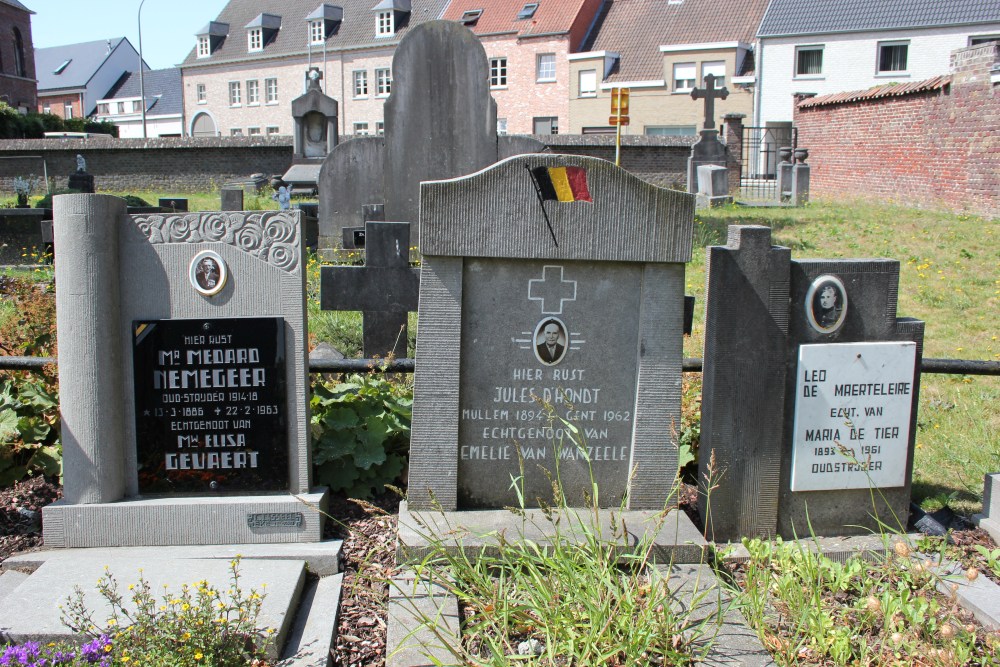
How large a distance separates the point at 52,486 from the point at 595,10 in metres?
44.5

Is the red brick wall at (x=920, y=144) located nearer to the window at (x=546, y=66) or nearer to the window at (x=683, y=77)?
the window at (x=683, y=77)

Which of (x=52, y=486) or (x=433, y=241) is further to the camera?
(x=52, y=486)

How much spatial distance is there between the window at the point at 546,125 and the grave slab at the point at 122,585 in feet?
139

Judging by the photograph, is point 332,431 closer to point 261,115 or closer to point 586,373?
point 586,373

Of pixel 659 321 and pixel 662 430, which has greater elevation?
pixel 659 321

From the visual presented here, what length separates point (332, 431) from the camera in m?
4.21

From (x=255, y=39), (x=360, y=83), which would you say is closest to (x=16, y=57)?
(x=255, y=39)

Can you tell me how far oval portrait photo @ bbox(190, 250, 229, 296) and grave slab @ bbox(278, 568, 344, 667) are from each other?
1.32m

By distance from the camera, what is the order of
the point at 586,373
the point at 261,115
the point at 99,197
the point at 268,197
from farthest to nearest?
the point at 261,115 → the point at 268,197 → the point at 586,373 → the point at 99,197

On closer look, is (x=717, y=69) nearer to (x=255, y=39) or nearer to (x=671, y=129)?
(x=671, y=129)

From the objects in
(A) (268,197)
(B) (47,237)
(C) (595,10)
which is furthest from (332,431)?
(C) (595,10)

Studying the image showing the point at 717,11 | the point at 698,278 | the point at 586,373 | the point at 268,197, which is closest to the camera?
the point at 586,373

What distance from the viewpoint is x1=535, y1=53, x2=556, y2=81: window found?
43.8m

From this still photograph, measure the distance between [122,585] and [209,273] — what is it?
1319 mm
